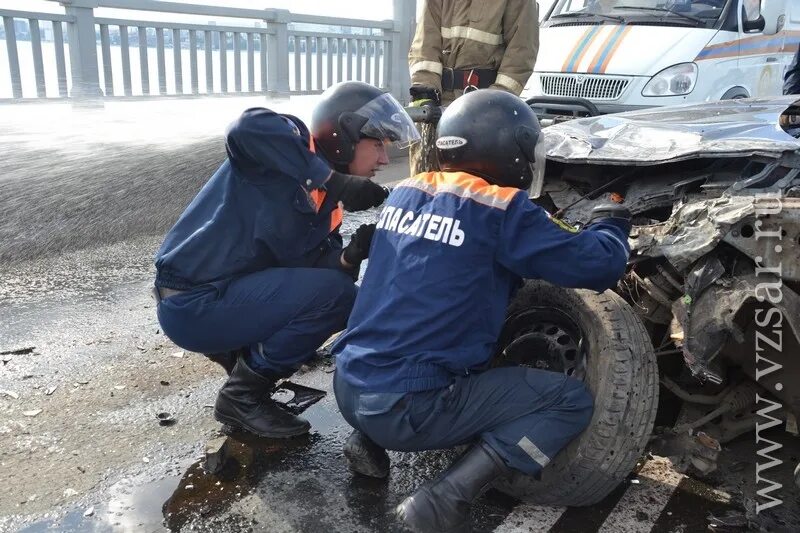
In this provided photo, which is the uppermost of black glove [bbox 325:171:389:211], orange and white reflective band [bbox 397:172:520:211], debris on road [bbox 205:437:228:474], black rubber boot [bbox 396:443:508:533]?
orange and white reflective band [bbox 397:172:520:211]

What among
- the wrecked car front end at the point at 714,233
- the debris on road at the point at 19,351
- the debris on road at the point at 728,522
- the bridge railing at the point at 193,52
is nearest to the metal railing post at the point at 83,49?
the bridge railing at the point at 193,52

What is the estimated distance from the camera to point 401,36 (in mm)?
12383

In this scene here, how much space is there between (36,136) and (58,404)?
574 centimetres

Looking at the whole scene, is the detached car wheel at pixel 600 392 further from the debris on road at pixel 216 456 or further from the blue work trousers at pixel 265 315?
the debris on road at pixel 216 456

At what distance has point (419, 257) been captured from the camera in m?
2.21

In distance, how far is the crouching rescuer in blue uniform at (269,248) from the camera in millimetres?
2600

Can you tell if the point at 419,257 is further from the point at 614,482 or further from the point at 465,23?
the point at 465,23

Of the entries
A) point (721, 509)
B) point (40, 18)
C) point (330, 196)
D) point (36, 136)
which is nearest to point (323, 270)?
point (330, 196)

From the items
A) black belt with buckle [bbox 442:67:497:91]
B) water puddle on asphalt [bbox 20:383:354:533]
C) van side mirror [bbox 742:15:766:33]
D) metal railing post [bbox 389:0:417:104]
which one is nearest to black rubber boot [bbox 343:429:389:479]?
water puddle on asphalt [bbox 20:383:354:533]

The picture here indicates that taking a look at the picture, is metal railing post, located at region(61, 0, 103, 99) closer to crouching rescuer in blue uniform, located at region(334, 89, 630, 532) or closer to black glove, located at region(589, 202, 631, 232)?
Answer: crouching rescuer in blue uniform, located at region(334, 89, 630, 532)

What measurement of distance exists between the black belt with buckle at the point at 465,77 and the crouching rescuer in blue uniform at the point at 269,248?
7.90 ft

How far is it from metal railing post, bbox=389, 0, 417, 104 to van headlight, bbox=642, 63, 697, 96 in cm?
653

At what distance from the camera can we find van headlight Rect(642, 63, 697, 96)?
620cm

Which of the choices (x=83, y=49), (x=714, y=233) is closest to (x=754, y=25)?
(x=714, y=233)
